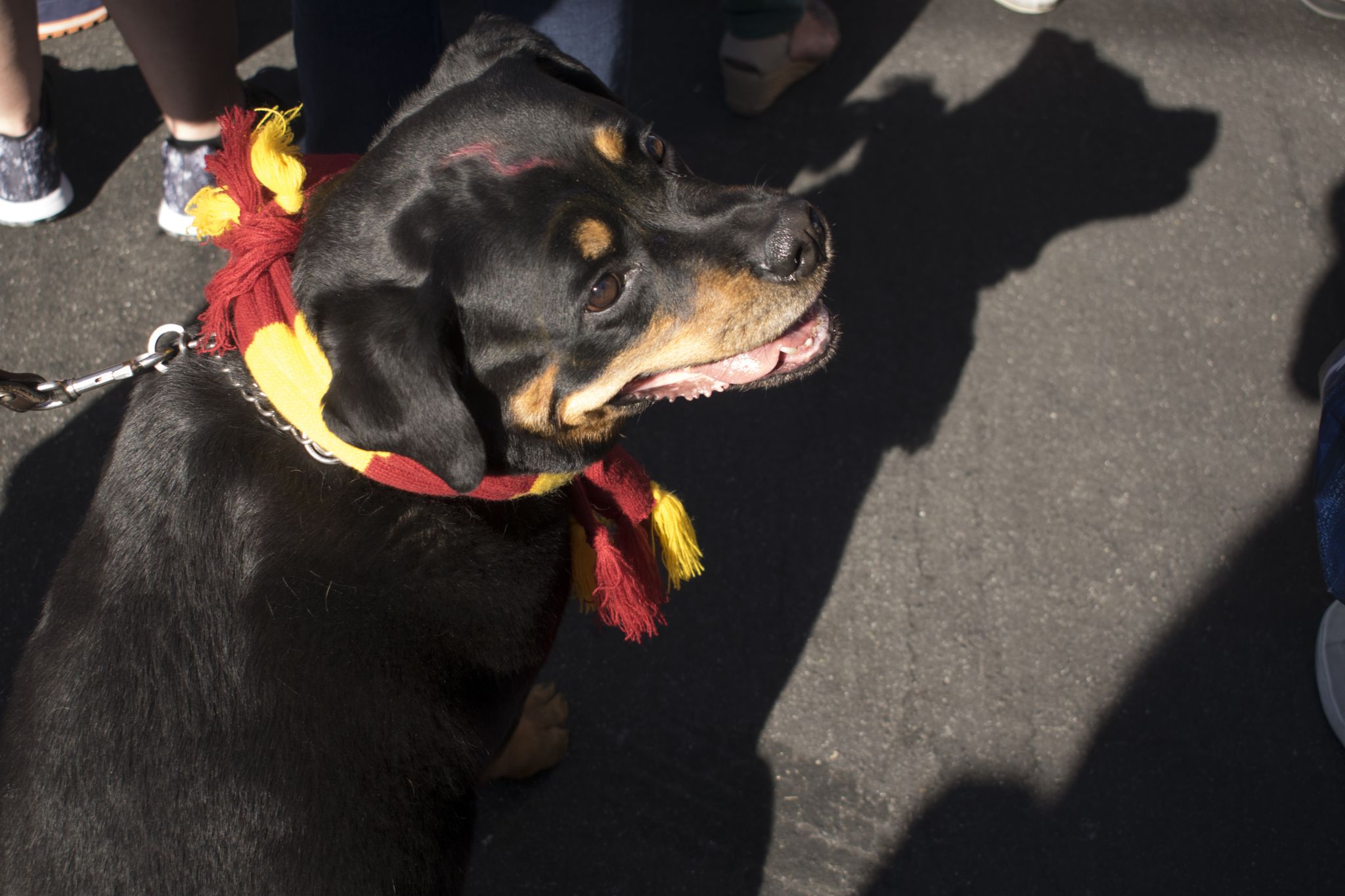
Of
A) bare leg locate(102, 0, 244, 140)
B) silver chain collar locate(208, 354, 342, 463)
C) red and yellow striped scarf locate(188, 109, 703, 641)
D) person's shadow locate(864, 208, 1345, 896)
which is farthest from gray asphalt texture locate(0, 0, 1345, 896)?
silver chain collar locate(208, 354, 342, 463)

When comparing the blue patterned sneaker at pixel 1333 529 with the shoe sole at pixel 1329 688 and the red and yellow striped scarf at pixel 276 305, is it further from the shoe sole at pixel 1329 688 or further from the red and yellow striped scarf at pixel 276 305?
the red and yellow striped scarf at pixel 276 305

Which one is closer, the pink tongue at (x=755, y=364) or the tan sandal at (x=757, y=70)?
the pink tongue at (x=755, y=364)

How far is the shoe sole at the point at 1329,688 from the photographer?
314 cm

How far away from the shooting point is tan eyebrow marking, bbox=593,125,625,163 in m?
2.16

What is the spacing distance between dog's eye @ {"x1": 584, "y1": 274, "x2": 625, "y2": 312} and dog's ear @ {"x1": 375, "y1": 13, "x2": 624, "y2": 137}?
61cm

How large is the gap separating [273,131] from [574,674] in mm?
1946

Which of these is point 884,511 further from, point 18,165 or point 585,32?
point 18,165

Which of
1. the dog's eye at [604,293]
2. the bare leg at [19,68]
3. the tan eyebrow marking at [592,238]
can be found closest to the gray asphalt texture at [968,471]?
the bare leg at [19,68]

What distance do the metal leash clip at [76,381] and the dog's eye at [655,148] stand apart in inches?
47.2

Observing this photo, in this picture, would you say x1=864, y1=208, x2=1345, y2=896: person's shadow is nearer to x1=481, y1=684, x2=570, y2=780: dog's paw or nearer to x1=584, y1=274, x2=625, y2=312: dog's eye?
x1=481, y1=684, x2=570, y2=780: dog's paw

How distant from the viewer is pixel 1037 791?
308 cm

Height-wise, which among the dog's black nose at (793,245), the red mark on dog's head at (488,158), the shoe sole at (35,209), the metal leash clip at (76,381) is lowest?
the shoe sole at (35,209)

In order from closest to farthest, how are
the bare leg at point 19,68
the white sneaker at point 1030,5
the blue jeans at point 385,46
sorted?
the blue jeans at point 385,46
the bare leg at point 19,68
the white sneaker at point 1030,5

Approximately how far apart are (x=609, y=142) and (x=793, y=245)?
0.50 metres
